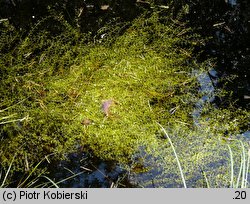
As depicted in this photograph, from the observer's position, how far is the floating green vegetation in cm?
172

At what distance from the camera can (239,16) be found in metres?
2.23

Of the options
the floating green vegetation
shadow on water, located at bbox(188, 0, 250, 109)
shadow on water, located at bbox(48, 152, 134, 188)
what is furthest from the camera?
shadow on water, located at bbox(188, 0, 250, 109)

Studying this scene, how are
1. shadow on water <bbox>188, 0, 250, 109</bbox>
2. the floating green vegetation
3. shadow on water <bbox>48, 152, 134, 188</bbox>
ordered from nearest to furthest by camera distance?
shadow on water <bbox>48, 152, 134, 188</bbox> < the floating green vegetation < shadow on water <bbox>188, 0, 250, 109</bbox>

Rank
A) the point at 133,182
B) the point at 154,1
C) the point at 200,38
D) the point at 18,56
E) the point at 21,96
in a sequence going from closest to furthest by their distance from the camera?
the point at 133,182, the point at 21,96, the point at 18,56, the point at 200,38, the point at 154,1

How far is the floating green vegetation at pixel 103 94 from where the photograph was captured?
172 cm

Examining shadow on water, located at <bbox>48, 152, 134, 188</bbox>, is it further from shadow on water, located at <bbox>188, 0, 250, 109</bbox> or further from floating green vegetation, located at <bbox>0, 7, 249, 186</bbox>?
shadow on water, located at <bbox>188, 0, 250, 109</bbox>

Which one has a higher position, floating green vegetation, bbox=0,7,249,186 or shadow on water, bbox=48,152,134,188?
floating green vegetation, bbox=0,7,249,186

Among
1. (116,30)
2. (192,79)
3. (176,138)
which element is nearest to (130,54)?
(116,30)

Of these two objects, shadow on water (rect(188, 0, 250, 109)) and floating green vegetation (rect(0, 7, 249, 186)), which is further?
shadow on water (rect(188, 0, 250, 109))

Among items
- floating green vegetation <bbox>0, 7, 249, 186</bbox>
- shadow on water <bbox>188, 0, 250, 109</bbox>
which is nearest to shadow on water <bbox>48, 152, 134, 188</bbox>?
floating green vegetation <bbox>0, 7, 249, 186</bbox>

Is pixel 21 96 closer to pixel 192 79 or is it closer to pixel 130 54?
pixel 130 54

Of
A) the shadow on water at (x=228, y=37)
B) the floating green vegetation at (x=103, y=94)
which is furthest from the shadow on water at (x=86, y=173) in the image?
the shadow on water at (x=228, y=37)

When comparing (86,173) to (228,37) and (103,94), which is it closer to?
(103,94)

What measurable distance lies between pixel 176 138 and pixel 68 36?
847mm
